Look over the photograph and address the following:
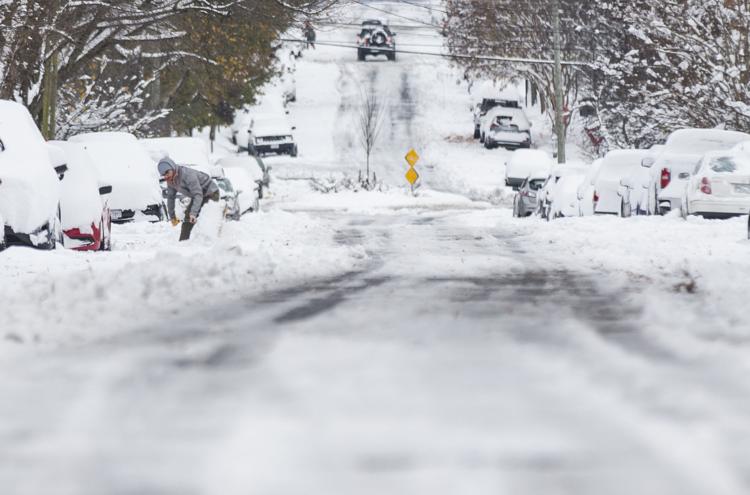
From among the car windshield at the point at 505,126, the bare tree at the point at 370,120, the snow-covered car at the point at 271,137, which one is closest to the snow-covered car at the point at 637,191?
the bare tree at the point at 370,120

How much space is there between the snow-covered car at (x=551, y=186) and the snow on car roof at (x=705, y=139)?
13.5 ft

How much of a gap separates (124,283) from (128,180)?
12.3 meters

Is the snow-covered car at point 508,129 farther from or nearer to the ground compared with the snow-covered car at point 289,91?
nearer to the ground

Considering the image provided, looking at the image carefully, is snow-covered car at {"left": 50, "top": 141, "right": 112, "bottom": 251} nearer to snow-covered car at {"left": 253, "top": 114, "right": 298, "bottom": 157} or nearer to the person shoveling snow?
the person shoveling snow

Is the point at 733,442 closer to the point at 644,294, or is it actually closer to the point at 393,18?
the point at 644,294

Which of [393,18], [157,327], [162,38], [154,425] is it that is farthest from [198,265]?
[393,18]

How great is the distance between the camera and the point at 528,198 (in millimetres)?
31609

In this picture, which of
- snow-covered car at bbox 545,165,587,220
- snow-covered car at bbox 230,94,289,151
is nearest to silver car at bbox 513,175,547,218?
snow-covered car at bbox 545,165,587,220

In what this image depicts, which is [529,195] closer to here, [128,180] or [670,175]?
[670,175]

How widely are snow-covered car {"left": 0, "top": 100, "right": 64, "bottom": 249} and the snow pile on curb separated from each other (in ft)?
0.92

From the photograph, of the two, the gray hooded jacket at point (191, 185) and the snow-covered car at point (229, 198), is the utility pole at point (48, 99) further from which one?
the gray hooded jacket at point (191, 185)

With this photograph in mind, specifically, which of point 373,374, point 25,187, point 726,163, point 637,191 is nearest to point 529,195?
point 637,191

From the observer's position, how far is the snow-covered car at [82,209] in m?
16.8

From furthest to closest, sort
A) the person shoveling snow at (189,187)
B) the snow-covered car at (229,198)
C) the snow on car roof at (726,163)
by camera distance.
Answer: the snow-covered car at (229,198)
the snow on car roof at (726,163)
the person shoveling snow at (189,187)
